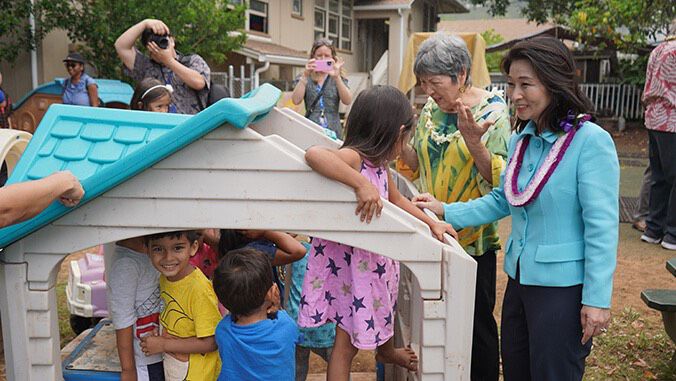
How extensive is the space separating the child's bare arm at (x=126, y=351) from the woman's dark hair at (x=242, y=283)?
1.41 feet


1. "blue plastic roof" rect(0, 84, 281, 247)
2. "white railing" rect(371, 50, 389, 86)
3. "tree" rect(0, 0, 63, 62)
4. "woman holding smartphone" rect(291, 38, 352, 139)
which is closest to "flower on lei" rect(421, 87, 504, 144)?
"blue plastic roof" rect(0, 84, 281, 247)

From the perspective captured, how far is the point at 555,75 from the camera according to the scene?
77.9 inches

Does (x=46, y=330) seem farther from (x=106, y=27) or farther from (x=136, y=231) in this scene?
(x=106, y=27)

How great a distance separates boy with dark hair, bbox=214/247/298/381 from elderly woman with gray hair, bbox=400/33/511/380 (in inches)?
38.8

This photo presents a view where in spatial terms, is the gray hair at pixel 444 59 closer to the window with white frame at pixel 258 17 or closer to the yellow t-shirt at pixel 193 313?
the yellow t-shirt at pixel 193 313

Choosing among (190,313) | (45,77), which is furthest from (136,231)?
(45,77)

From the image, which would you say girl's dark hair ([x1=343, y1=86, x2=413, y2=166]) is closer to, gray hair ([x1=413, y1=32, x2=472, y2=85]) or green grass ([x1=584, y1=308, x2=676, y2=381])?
gray hair ([x1=413, y1=32, x2=472, y2=85])

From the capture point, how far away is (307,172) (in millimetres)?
1933

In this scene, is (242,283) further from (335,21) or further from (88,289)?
(335,21)

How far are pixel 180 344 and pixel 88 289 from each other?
52.7 inches

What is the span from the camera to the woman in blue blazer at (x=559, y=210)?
193 centimetres

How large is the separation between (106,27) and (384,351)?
10.3m

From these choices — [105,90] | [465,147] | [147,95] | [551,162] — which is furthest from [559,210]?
[105,90]


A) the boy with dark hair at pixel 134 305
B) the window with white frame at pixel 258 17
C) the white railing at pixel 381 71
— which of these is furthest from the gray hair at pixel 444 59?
the white railing at pixel 381 71
